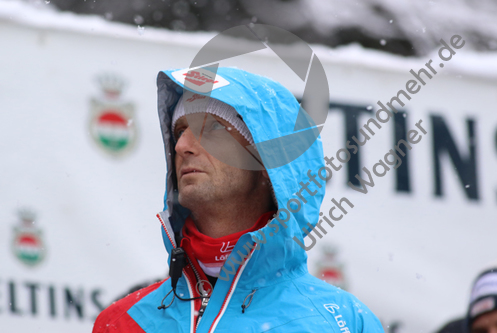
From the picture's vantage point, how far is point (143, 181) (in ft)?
7.89

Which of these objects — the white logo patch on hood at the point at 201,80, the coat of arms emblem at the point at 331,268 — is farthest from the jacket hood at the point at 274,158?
the coat of arms emblem at the point at 331,268

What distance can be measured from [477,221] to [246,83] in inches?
71.4

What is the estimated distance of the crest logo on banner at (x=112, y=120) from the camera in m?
2.37

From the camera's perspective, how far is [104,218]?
2.31 m

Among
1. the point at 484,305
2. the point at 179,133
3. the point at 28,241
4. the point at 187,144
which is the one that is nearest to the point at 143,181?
the point at 28,241

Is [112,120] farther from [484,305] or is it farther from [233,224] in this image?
[484,305]

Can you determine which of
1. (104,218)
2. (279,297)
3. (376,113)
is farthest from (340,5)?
(279,297)

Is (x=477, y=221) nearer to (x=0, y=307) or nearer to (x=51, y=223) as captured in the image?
(x=51, y=223)

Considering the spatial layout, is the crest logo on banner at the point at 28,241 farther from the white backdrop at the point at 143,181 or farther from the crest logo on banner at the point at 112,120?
the crest logo on banner at the point at 112,120

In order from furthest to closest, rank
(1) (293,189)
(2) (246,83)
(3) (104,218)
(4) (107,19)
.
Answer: (4) (107,19), (3) (104,218), (2) (246,83), (1) (293,189)

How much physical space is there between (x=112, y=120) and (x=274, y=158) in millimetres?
1118

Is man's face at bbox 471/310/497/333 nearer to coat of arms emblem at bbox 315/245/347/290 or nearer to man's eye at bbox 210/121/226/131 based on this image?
coat of arms emblem at bbox 315/245/347/290

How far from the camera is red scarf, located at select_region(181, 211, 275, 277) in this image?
4.81 feet

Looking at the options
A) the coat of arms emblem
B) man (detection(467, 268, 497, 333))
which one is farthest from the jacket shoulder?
man (detection(467, 268, 497, 333))
